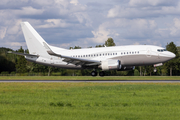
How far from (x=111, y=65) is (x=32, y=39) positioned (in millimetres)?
17118

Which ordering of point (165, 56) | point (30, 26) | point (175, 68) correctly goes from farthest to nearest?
1. point (175, 68)
2. point (30, 26)
3. point (165, 56)

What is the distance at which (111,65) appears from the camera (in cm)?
4066

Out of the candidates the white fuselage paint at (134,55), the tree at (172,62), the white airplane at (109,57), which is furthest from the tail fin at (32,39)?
the tree at (172,62)

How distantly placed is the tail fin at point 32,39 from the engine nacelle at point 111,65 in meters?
13.5

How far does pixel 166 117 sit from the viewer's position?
12.0 m

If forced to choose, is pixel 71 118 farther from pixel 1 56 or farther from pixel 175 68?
pixel 175 68

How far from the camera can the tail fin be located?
48.3m

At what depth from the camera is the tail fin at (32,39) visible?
158 feet

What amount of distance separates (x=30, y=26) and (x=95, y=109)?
37.9 metres

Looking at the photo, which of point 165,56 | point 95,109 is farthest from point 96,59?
point 95,109

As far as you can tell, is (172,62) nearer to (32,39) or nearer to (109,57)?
(109,57)

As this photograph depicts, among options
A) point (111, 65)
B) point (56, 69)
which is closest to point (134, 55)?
point (111, 65)

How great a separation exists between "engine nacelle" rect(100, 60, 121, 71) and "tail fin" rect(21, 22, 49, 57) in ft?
44.3

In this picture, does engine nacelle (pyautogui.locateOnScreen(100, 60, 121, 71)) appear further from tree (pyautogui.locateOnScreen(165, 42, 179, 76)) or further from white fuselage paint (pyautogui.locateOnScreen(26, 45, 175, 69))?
tree (pyautogui.locateOnScreen(165, 42, 179, 76))
